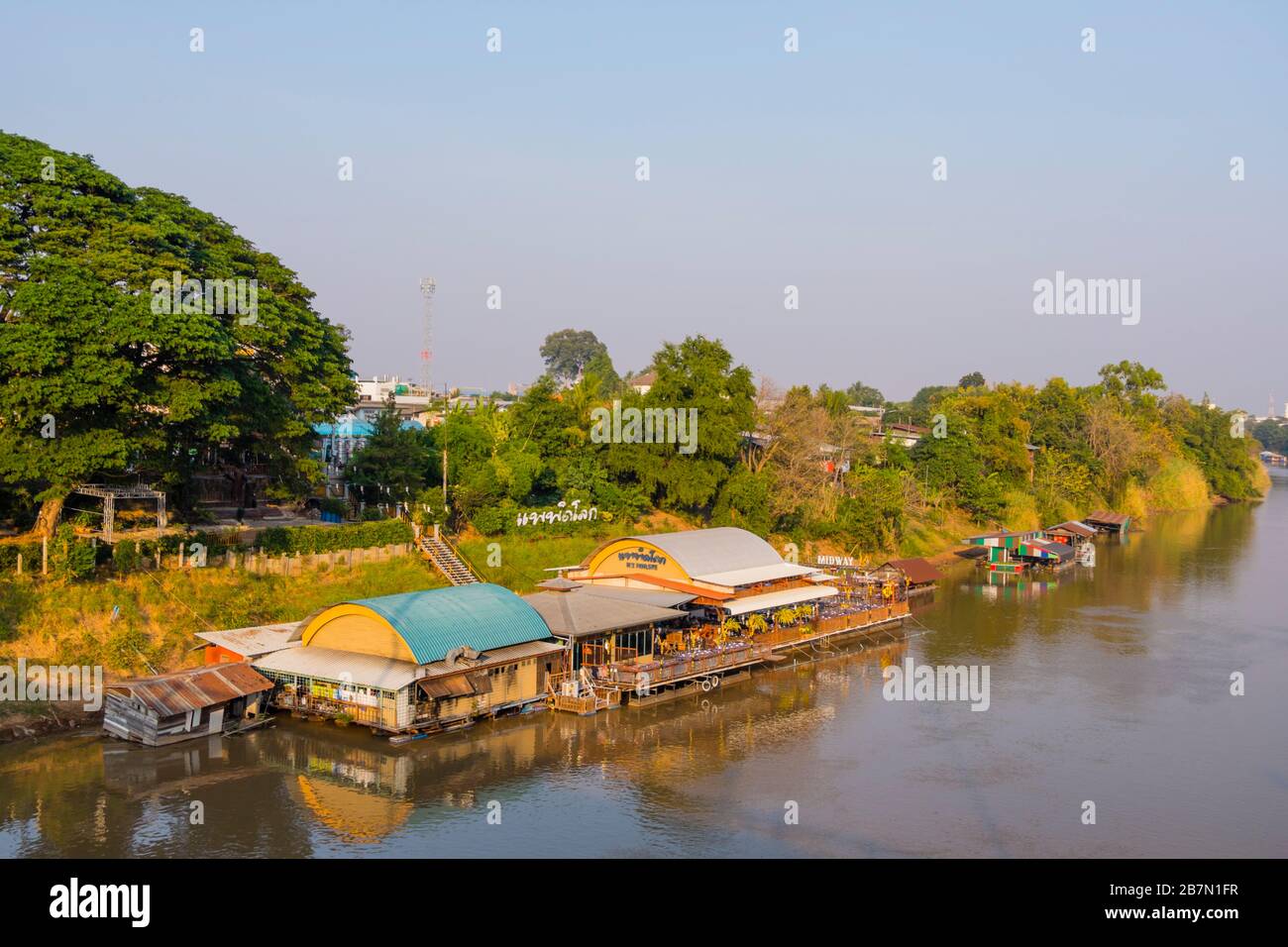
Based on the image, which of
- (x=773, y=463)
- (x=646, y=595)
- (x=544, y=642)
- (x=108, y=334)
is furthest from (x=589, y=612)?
(x=773, y=463)

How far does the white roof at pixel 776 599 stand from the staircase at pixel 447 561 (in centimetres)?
1070

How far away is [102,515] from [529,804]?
20054 millimetres

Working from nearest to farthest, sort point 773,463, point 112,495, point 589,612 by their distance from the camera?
point 112,495, point 589,612, point 773,463

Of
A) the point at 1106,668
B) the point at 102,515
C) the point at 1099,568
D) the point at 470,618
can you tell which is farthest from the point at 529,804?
the point at 1099,568

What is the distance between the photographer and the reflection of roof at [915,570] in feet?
177

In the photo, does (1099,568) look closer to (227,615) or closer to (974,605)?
(974,605)

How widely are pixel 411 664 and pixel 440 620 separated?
5.70ft

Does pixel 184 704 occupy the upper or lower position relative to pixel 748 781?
upper

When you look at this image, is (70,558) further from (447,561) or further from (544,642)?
(544,642)

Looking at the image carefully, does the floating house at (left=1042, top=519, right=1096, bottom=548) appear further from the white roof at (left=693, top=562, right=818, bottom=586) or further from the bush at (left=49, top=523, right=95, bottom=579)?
the bush at (left=49, top=523, right=95, bottom=579)

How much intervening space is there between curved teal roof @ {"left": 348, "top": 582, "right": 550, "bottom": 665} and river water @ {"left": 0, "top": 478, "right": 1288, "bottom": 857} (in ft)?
8.04

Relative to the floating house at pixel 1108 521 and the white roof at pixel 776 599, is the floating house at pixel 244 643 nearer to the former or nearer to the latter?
the white roof at pixel 776 599

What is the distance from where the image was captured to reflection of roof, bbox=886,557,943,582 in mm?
53812

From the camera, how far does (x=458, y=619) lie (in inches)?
1201
